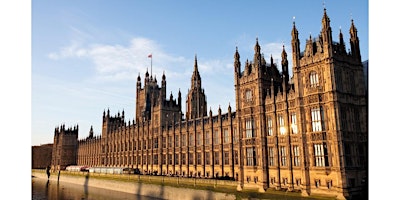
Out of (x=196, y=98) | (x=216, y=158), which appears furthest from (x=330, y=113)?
(x=196, y=98)

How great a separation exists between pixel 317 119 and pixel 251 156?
42.2 feet

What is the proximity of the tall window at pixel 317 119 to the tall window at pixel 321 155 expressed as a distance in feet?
6.71

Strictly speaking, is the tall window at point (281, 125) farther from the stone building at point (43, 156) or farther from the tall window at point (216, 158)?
the stone building at point (43, 156)

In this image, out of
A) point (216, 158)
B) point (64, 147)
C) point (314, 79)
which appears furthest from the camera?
point (64, 147)

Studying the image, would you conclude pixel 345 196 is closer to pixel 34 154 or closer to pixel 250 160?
pixel 250 160

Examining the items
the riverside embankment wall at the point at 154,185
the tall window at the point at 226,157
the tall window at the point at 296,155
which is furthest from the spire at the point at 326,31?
the tall window at the point at 226,157

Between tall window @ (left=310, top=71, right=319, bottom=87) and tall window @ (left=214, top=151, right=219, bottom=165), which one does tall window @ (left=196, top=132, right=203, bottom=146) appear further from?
tall window @ (left=310, top=71, right=319, bottom=87)

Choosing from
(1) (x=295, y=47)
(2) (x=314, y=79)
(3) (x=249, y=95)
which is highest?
(1) (x=295, y=47)

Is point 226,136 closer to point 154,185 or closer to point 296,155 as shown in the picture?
point 154,185

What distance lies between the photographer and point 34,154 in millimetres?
152125

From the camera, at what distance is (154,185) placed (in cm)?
6116

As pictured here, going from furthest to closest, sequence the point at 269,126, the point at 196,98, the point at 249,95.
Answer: the point at 196,98 → the point at 249,95 → the point at 269,126

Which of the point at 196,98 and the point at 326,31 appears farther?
the point at 196,98
